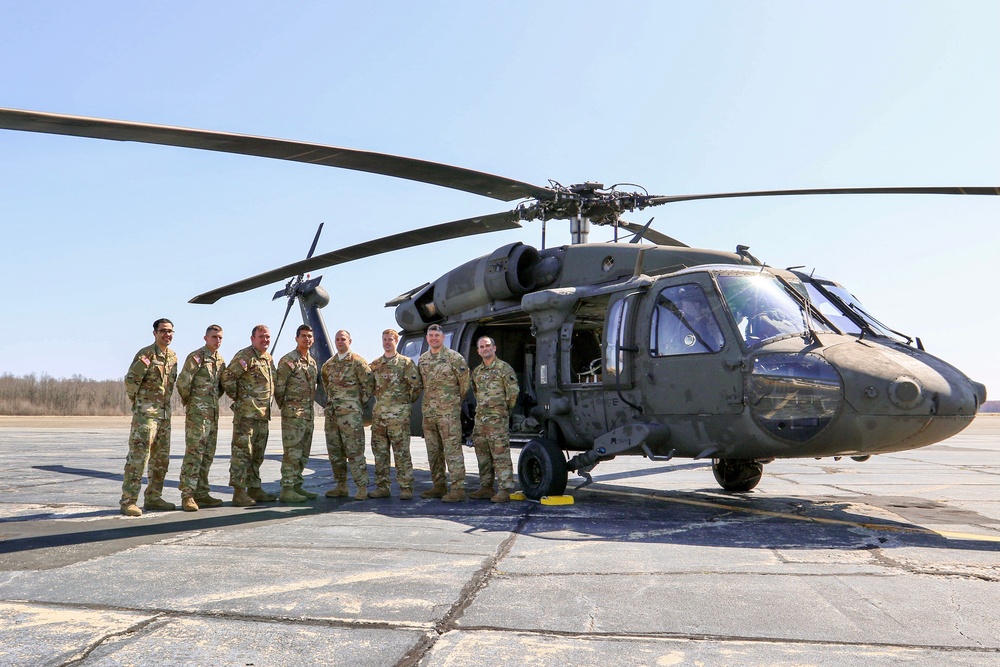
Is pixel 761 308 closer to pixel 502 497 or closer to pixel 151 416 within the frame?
pixel 502 497

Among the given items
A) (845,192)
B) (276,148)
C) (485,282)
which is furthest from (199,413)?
(845,192)

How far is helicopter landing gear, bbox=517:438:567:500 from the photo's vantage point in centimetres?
732

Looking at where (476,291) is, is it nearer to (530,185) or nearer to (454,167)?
(530,185)

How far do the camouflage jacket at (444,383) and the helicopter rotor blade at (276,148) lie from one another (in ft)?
5.67

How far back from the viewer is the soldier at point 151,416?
21.8ft

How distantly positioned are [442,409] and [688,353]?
252 cm

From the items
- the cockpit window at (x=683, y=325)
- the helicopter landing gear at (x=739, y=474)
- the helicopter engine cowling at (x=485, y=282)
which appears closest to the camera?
the cockpit window at (x=683, y=325)

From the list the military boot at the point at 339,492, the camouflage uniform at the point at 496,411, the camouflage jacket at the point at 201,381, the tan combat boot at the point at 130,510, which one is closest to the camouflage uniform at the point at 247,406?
the camouflage jacket at the point at 201,381

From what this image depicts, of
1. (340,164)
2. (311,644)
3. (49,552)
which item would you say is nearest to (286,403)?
(340,164)

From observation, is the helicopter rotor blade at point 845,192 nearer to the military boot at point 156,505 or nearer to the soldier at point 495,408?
the soldier at point 495,408

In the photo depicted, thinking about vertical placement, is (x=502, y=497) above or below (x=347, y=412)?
below

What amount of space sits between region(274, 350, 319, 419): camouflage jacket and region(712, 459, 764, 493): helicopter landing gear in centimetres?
445

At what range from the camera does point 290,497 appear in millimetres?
7461

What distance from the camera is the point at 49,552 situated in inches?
187
